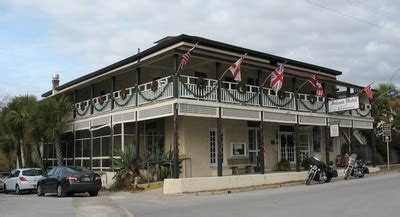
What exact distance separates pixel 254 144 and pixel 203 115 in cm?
727

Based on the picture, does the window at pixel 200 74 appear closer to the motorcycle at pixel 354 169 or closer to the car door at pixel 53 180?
the car door at pixel 53 180

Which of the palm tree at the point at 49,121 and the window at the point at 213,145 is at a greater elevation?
the palm tree at the point at 49,121

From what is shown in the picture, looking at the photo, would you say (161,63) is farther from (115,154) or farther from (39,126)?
(39,126)

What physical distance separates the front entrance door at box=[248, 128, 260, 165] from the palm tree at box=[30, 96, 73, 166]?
38.8 feet

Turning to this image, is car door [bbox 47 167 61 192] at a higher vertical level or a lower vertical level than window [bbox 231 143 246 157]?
lower

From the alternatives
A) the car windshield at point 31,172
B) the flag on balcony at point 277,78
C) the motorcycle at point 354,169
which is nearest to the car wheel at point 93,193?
the car windshield at point 31,172

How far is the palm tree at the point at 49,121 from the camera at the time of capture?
30359mm

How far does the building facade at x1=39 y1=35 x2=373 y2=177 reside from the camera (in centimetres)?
2298

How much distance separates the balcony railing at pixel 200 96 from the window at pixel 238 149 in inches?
116

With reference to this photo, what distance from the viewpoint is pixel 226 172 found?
2594 centimetres

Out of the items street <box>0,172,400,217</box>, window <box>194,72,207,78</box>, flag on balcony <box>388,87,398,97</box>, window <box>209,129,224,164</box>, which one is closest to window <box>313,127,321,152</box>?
flag on balcony <box>388,87,398,97</box>

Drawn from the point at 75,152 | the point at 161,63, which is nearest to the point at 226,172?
the point at 161,63

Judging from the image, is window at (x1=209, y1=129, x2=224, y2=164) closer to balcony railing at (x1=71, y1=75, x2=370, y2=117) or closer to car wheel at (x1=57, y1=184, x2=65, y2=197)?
balcony railing at (x1=71, y1=75, x2=370, y2=117)

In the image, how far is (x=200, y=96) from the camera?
22.8m
